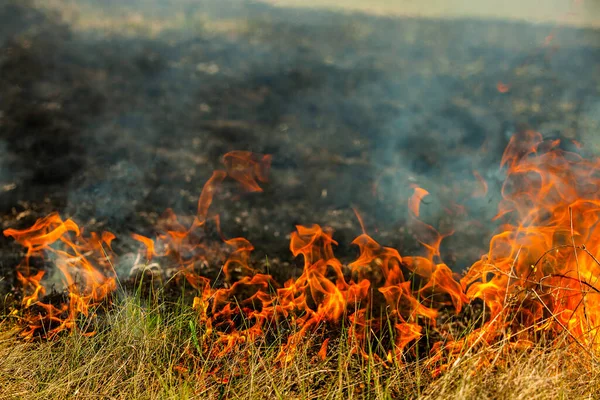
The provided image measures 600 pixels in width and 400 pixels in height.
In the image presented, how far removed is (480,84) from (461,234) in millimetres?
3158

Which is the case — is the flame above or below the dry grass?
below

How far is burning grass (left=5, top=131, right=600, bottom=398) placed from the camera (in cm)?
234

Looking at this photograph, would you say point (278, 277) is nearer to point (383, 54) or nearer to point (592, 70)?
point (383, 54)

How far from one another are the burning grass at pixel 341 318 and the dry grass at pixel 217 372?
0.01 metres

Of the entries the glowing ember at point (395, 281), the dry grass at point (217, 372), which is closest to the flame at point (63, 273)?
the glowing ember at point (395, 281)

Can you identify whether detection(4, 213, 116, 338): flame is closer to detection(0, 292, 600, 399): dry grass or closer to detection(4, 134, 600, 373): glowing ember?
detection(4, 134, 600, 373): glowing ember

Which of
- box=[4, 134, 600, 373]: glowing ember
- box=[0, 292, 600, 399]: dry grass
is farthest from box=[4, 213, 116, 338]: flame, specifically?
box=[0, 292, 600, 399]: dry grass

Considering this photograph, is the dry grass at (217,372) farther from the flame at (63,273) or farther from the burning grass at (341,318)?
the flame at (63,273)

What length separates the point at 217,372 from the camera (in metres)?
2.59

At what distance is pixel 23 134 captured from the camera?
5.93 m

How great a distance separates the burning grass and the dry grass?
0.01 m

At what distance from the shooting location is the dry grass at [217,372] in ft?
7.09

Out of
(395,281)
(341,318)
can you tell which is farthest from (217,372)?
(395,281)

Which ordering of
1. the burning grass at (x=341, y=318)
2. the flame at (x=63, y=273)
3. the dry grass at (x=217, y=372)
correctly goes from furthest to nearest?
the flame at (x=63, y=273)
the burning grass at (x=341, y=318)
the dry grass at (x=217, y=372)
